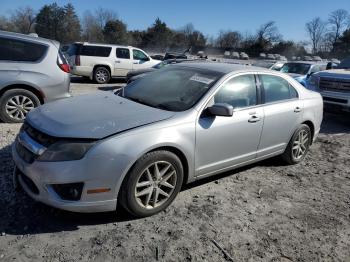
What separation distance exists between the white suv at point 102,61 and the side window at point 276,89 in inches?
469

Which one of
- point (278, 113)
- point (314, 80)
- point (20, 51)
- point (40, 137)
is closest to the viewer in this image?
point (40, 137)

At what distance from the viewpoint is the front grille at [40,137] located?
340 centimetres

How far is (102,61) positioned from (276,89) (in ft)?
39.9

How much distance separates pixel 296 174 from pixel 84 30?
6861 cm

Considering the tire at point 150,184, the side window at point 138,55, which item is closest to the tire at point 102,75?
the side window at point 138,55

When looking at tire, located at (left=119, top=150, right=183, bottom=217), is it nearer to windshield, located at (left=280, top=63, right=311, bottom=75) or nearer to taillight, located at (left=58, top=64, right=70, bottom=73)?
taillight, located at (left=58, top=64, right=70, bottom=73)

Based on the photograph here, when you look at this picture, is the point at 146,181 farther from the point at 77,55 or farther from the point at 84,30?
the point at 84,30

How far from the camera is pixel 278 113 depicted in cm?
507

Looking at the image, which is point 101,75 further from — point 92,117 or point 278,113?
point 92,117

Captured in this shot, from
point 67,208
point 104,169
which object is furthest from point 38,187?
point 104,169

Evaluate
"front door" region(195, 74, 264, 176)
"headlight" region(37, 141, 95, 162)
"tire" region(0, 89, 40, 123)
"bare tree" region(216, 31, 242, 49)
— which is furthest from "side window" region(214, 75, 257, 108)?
"bare tree" region(216, 31, 242, 49)

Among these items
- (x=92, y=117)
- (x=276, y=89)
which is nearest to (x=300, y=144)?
(x=276, y=89)

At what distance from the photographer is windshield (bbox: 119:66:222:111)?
167 inches

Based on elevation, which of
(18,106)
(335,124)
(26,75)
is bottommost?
(335,124)
